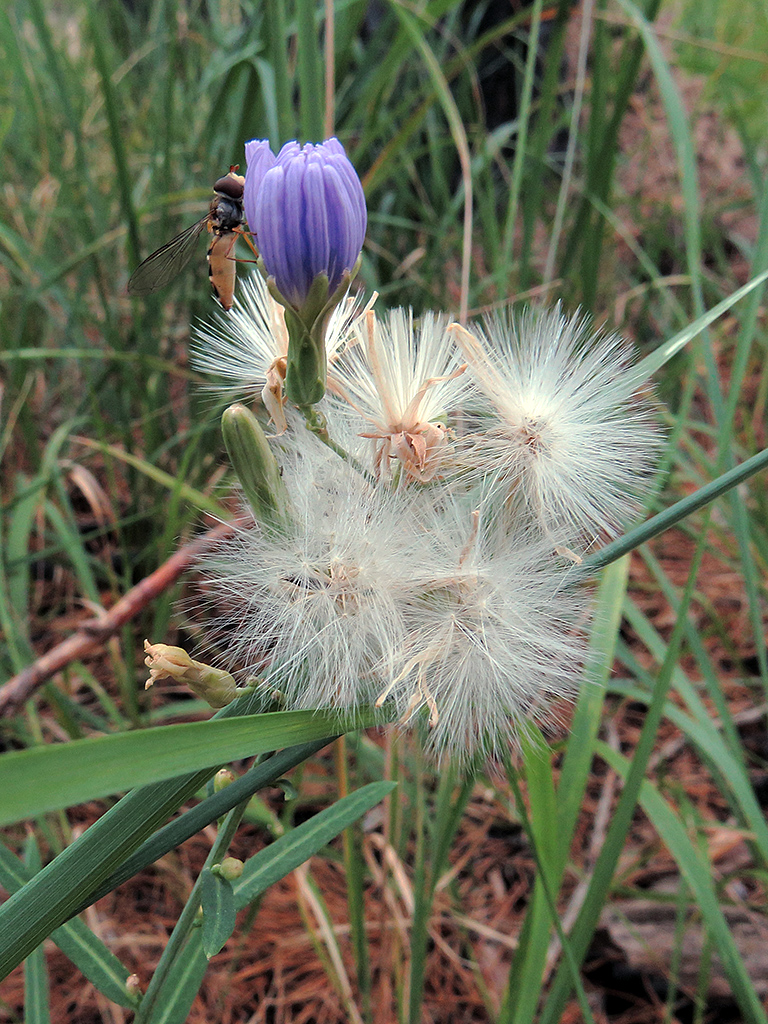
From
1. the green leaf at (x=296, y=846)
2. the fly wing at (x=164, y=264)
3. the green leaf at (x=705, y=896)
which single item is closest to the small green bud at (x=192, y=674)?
the green leaf at (x=296, y=846)

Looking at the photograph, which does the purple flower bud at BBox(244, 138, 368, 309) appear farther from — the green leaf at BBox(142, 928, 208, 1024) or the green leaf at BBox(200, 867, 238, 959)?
the green leaf at BBox(142, 928, 208, 1024)

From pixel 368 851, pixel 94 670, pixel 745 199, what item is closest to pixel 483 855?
pixel 368 851

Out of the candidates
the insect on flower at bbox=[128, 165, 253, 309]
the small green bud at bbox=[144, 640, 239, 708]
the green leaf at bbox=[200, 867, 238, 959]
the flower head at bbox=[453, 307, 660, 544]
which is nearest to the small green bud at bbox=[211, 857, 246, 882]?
the green leaf at bbox=[200, 867, 238, 959]

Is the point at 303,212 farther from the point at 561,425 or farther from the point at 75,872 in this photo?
the point at 75,872

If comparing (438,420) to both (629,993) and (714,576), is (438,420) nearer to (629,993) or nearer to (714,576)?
(629,993)

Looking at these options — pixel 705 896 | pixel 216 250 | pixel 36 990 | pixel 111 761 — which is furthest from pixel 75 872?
pixel 705 896

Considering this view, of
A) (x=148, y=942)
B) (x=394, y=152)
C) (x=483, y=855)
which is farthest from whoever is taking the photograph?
(x=394, y=152)
